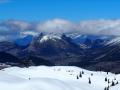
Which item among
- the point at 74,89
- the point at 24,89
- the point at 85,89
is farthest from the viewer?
the point at 85,89

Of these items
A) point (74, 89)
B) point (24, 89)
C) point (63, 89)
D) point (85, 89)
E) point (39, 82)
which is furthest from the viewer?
point (85, 89)

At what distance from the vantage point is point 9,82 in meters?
135

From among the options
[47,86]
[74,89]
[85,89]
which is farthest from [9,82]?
[85,89]

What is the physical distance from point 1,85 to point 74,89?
50.9 metres

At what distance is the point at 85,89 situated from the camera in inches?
7466

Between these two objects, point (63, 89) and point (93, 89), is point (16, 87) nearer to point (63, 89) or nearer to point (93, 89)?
point (63, 89)

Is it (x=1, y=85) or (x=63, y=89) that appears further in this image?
(x=63, y=89)

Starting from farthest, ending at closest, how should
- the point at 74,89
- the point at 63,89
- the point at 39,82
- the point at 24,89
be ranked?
the point at 74,89
the point at 63,89
the point at 39,82
the point at 24,89

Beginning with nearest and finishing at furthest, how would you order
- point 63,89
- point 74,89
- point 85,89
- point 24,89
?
1. point 24,89
2. point 63,89
3. point 74,89
4. point 85,89

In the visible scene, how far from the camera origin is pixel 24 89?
12838 centimetres

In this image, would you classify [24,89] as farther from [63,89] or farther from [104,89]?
[104,89]

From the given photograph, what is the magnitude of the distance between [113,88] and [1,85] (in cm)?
7446

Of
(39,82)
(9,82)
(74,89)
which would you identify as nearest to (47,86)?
(39,82)

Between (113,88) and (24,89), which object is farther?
(113,88)
